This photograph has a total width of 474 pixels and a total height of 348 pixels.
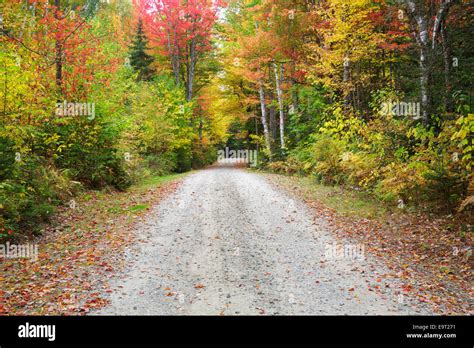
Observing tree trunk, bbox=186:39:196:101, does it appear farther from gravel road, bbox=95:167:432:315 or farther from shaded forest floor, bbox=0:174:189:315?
gravel road, bbox=95:167:432:315

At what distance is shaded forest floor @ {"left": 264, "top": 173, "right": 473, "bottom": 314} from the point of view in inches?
232

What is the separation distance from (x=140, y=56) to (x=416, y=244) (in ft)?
93.9

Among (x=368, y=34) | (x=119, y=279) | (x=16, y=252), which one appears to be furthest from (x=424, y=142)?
(x=16, y=252)

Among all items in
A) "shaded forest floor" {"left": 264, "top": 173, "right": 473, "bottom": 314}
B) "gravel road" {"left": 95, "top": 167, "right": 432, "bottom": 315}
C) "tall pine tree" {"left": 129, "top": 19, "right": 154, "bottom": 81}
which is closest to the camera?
"gravel road" {"left": 95, "top": 167, "right": 432, "bottom": 315}

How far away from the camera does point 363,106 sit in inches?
682

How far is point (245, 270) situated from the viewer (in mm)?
6840

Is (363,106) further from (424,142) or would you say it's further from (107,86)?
(107,86)

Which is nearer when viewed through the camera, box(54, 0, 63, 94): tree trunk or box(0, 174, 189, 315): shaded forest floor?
box(0, 174, 189, 315): shaded forest floor

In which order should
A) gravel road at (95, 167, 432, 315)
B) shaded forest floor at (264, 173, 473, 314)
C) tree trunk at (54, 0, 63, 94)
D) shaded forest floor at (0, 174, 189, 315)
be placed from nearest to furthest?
gravel road at (95, 167, 432, 315), shaded forest floor at (0, 174, 189, 315), shaded forest floor at (264, 173, 473, 314), tree trunk at (54, 0, 63, 94)

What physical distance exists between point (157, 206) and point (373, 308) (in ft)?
27.1

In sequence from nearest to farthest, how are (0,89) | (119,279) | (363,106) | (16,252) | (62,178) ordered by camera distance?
(119,279), (16,252), (0,89), (62,178), (363,106)

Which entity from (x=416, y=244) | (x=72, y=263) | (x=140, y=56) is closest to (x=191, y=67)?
(x=140, y=56)

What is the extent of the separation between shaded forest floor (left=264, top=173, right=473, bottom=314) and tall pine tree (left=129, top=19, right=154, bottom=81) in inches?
924

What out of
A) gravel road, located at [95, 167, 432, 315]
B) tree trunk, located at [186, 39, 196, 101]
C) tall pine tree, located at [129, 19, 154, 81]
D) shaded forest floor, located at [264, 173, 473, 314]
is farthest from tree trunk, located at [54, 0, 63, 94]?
tall pine tree, located at [129, 19, 154, 81]
